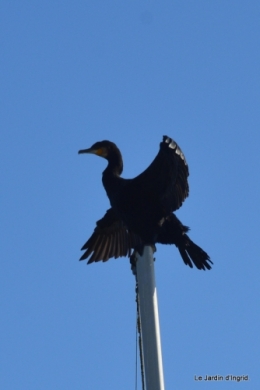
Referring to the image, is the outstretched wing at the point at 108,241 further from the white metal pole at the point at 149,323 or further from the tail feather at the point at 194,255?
the white metal pole at the point at 149,323

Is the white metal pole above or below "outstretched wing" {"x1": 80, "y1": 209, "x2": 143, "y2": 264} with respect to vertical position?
below

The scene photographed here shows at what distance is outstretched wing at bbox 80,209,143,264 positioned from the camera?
9969 millimetres

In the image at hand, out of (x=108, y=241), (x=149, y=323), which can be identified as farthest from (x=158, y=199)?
(x=149, y=323)

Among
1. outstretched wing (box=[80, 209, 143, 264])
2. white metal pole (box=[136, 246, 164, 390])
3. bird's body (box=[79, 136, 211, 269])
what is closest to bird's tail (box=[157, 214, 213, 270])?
bird's body (box=[79, 136, 211, 269])

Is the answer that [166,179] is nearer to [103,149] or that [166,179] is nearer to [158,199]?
[158,199]

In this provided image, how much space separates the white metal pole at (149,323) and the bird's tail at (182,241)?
213 cm

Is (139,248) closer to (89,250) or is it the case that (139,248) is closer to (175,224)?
(175,224)

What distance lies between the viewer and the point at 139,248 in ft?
24.3

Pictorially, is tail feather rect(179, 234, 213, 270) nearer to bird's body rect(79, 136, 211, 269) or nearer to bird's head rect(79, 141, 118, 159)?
bird's body rect(79, 136, 211, 269)

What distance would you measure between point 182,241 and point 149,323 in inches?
Answer: 120

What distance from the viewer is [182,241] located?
8.90m

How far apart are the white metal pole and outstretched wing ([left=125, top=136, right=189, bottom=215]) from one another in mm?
2158

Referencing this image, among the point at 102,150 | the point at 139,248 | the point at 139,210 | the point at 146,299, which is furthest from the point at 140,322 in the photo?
the point at 102,150

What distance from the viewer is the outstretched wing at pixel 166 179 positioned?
8750 mm
